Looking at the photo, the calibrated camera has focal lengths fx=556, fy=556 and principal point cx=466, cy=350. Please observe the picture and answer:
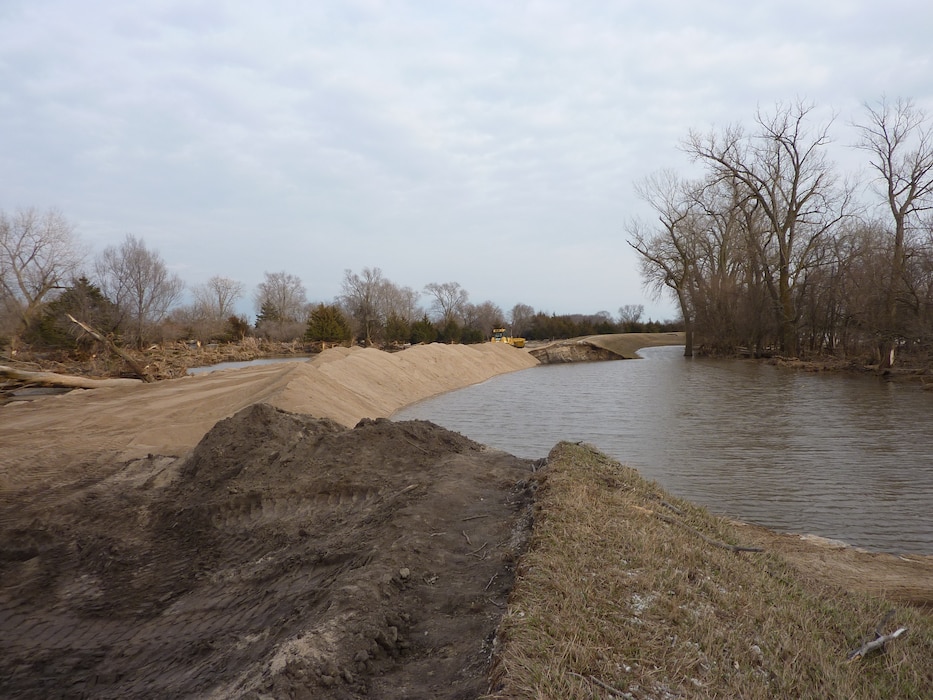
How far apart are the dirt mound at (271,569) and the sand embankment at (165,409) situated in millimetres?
1719

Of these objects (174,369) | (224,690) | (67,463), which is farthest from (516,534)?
(174,369)

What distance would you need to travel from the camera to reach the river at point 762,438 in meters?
7.34

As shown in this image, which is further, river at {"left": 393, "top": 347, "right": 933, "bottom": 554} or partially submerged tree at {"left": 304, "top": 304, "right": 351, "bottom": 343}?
partially submerged tree at {"left": 304, "top": 304, "right": 351, "bottom": 343}

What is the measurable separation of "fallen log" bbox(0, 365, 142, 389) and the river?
34.2ft

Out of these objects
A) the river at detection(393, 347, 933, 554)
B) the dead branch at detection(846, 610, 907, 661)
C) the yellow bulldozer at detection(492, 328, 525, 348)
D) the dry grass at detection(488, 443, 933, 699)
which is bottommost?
the river at detection(393, 347, 933, 554)

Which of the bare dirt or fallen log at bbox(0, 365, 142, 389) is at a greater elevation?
fallen log at bbox(0, 365, 142, 389)

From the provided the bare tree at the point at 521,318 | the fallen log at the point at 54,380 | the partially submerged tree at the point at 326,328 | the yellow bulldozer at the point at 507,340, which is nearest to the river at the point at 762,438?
the fallen log at the point at 54,380

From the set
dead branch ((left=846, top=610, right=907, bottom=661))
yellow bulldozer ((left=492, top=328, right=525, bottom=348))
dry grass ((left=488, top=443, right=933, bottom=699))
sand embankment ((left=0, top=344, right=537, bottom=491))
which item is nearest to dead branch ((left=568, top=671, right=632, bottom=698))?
dry grass ((left=488, top=443, right=933, bottom=699))

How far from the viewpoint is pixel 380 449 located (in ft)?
25.8

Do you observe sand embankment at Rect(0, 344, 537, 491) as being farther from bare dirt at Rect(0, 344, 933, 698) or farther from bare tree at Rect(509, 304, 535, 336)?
bare tree at Rect(509, 304, 535, 336)

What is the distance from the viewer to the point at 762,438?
12.0 meters

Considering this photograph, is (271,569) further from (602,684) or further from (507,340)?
(507,340)

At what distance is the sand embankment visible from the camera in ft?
31.7

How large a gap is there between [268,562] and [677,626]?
12.2 ft
